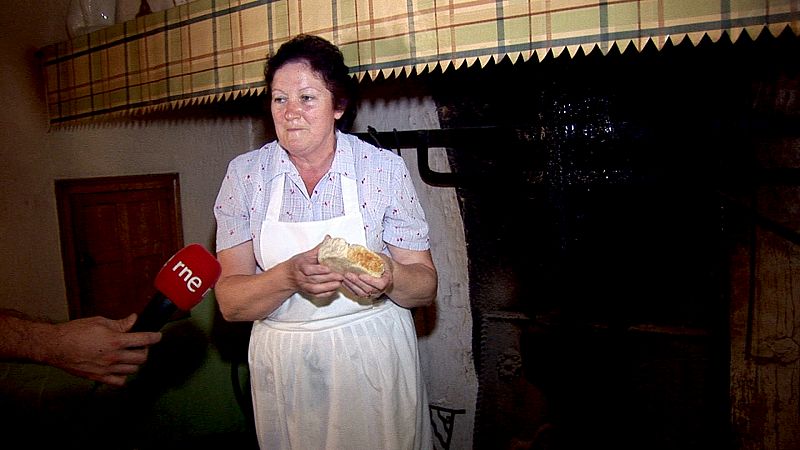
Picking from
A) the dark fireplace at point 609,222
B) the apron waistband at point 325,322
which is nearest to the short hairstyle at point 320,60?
the apron waistband at point 325,322

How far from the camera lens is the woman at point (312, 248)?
1.11 m

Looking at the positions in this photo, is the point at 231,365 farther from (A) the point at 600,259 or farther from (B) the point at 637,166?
(B) the point at 637,166

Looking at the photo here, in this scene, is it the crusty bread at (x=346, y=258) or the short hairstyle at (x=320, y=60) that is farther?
the short hairstyle at (x=320, y=60)

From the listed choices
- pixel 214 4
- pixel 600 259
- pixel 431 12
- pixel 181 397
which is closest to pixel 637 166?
pixel 600 259

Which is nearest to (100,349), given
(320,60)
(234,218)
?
(234,218)

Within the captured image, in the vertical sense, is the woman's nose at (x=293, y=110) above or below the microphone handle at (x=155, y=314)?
above

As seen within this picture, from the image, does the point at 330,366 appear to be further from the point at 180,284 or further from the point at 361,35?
the point at 361,35

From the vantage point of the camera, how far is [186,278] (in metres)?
1.05

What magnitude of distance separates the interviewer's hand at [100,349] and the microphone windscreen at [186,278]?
0.30 ft

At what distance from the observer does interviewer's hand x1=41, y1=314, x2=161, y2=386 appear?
1.05 metres

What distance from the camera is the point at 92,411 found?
169cm

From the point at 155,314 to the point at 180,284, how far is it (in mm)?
95

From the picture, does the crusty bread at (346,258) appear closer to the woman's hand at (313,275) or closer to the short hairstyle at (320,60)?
the woman's hand at (313,275)

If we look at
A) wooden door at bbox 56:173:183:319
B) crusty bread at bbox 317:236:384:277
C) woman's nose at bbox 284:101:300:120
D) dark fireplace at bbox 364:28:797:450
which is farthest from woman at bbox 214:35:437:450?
wooden door at bbox 56:173:183:319
